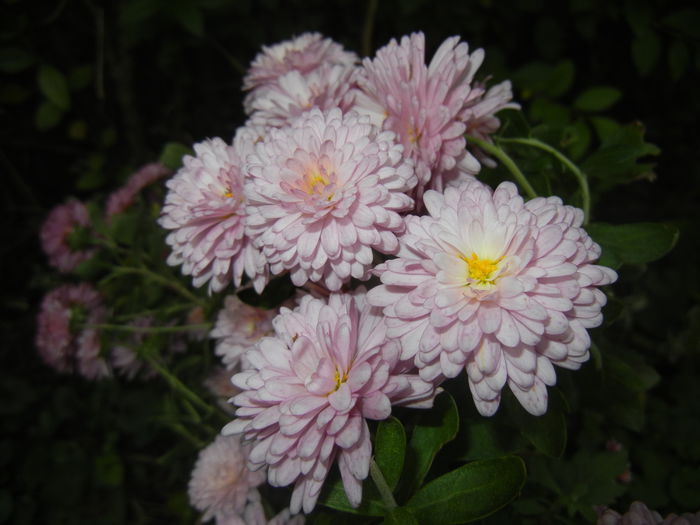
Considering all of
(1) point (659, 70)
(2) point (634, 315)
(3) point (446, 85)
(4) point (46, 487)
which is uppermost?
(1) point (659, 70)

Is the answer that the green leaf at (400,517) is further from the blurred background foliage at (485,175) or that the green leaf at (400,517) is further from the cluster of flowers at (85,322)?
the cluster of flowers at (85,322)

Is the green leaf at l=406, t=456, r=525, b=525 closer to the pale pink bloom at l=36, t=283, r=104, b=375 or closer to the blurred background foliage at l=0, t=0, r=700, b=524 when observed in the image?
the blurred background foliage at l=0, t=0, r=700, b=524

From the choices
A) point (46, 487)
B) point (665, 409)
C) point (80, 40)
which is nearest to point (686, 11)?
point (665, 409)

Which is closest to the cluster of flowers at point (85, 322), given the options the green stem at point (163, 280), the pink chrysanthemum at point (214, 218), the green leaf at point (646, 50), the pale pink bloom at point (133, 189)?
the pale pink bloom at point (133, 189)

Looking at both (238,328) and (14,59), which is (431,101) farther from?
(14,59)

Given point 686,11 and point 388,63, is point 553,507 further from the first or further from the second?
point 686,11
